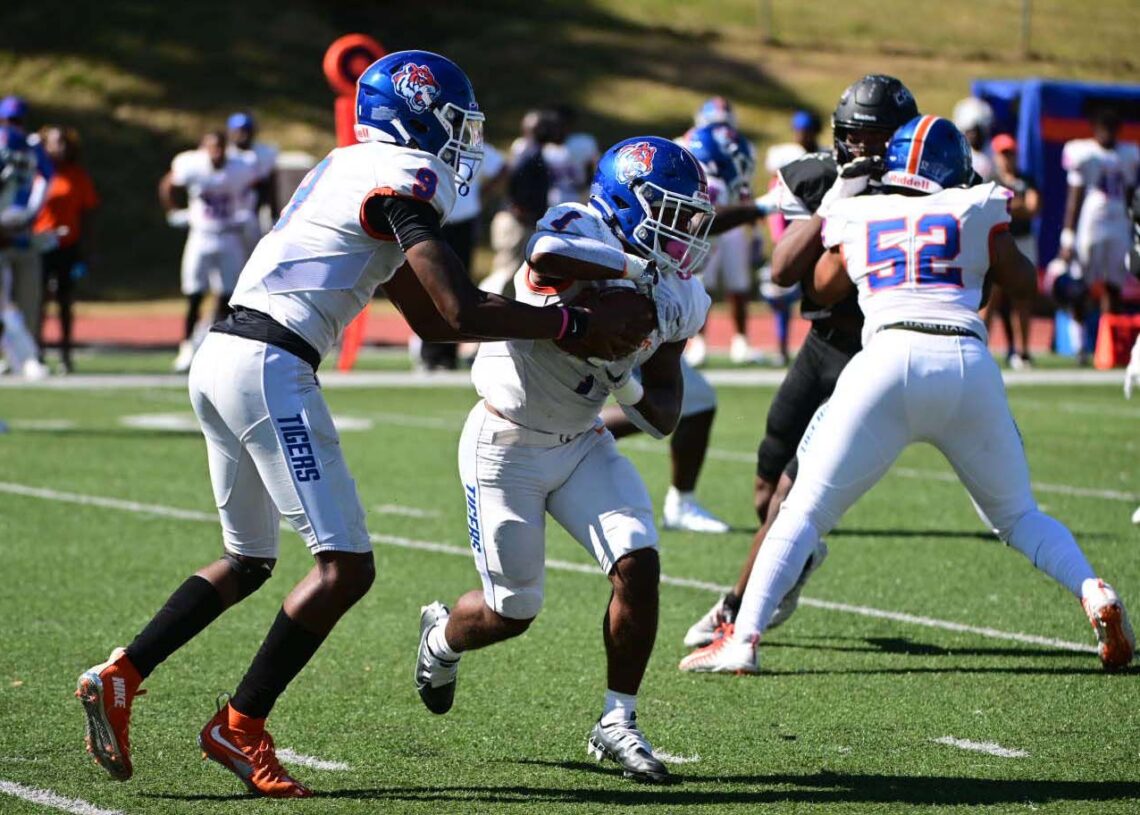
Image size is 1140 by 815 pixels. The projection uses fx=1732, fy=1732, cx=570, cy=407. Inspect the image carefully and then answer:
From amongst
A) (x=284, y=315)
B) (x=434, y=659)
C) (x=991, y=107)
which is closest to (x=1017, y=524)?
(x=434, y=659)

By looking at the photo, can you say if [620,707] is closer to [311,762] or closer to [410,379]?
[311,762]

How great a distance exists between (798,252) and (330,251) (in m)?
2.06

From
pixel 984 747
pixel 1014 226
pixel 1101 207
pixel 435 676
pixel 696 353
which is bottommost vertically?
pixel 696 353

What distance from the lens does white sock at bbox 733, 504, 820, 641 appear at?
5.57 metres

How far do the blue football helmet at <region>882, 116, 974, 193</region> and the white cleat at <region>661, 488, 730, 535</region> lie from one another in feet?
11.0

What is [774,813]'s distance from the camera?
14.5 ft

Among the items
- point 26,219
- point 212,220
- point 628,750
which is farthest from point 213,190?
point 628,750

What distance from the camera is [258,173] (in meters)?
16.7

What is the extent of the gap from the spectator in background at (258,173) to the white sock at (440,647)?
11961 millimetres

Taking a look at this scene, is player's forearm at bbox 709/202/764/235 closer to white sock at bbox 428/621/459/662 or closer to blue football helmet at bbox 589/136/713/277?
blue football helmet at bbox 589/136/713/277

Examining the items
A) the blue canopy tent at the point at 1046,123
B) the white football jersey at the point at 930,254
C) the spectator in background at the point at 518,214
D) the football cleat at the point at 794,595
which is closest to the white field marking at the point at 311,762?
the football cleat at the point at 794,595

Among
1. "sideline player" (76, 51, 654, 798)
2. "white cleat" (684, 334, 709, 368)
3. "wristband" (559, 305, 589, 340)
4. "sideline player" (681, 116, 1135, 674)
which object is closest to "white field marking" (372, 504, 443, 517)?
"sideline player" (681, 116, 1135, 674)

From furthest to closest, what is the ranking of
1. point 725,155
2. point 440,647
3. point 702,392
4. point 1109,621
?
A: point 702,392 < point 725,155 < point 1109,621 < point 440,647

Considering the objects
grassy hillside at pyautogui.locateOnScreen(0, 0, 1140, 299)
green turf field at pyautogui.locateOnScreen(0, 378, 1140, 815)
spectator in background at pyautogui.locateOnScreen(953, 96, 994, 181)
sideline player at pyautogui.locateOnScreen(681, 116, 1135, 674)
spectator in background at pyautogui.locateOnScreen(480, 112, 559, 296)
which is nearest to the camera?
green turf field at pyautogui.locateOnScreen(0, 378, 1140, 815)
